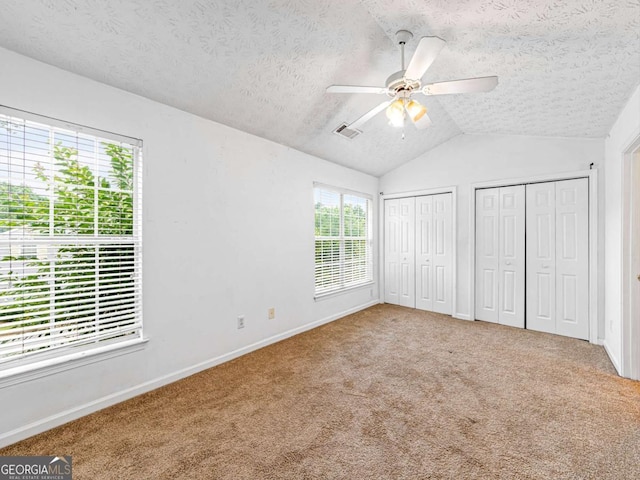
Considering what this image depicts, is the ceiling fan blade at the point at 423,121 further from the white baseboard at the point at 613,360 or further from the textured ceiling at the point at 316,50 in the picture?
the white baseboard at the point at 613,360

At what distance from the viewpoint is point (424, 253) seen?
15.7ft

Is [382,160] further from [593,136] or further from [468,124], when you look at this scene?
[593,136]

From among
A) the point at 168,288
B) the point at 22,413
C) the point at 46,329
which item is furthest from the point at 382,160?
the point at 22,413

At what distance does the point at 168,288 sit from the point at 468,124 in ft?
13.2

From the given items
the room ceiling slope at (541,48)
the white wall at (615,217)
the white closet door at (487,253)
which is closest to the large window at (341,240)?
the white closet door at (487,253)

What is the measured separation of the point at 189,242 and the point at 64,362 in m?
1.18

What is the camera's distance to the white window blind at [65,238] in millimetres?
1834

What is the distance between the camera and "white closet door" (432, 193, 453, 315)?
4492 mm

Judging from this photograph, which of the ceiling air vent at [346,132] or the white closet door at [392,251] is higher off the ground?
the ceiling air vent at [346,132]

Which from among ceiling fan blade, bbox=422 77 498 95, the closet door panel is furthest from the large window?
ceiling fan blade, bbox=422 77 498 95

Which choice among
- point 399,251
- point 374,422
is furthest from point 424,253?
point 374,422

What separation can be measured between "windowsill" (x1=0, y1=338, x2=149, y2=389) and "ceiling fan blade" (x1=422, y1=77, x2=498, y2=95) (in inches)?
114

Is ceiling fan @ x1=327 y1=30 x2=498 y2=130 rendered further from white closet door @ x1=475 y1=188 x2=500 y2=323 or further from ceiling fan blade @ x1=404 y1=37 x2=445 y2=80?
white closet door @ x1=475 y1=188 x2=500 y2=323

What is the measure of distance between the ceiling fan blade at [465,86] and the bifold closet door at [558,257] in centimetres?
248
